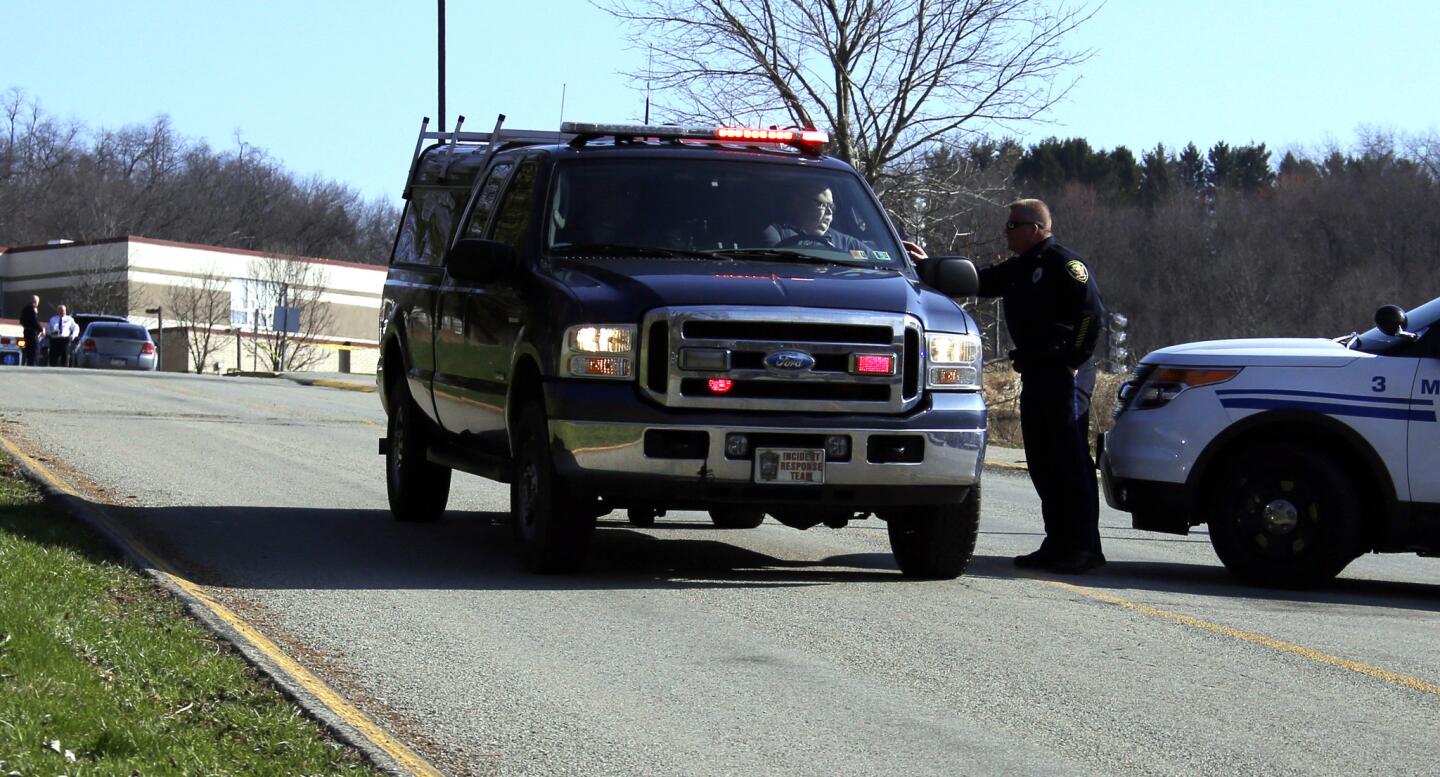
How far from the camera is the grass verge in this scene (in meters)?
5.36

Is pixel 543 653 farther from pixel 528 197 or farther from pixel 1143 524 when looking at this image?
pixel 1143 524

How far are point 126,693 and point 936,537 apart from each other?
4.64 m

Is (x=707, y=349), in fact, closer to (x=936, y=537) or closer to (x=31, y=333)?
(x=936, y=537)

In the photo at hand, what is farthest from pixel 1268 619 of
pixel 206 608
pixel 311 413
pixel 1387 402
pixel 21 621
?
pixel 311 413

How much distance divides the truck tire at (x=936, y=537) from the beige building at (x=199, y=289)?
6579cm

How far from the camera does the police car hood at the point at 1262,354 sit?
33.2 feet

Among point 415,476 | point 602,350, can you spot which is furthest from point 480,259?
point 415,476

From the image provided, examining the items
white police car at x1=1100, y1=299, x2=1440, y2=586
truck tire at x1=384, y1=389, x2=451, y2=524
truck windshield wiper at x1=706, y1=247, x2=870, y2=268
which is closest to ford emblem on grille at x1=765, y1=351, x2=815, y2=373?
truck windshield wiper at x1=706, y1=247, x2=870, y2=268

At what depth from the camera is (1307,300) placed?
108188 millimetres

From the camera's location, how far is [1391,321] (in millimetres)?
9977

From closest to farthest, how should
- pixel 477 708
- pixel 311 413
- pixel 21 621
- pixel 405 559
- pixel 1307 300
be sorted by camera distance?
pixel 477 708 < pixel 21 621 < pixel 405 559 < pixel 311 413 < pixel 1307 300

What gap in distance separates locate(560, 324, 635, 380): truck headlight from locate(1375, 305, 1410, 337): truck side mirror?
12.5 feet

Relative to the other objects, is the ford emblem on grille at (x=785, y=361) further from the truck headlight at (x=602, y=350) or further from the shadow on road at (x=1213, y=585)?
the shadow on road at (x=1213, y=585)

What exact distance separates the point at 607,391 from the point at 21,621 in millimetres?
2890
